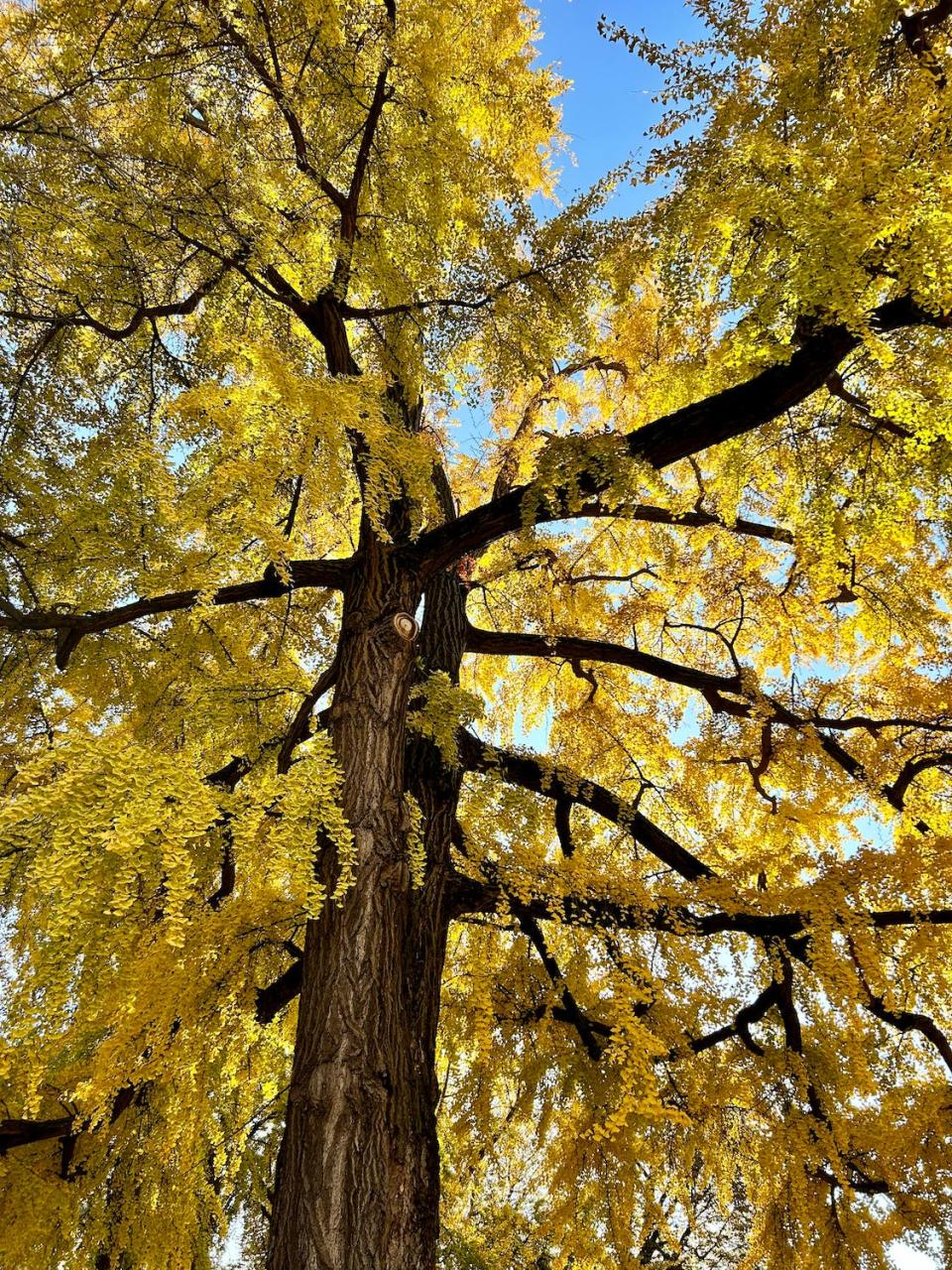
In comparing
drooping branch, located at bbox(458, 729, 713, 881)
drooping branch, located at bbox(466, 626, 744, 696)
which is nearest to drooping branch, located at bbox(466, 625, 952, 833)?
drooping branch, located at bbox(466, 626, 744, 696)

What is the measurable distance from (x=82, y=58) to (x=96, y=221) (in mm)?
617

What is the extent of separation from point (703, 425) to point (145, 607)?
2.53 metres

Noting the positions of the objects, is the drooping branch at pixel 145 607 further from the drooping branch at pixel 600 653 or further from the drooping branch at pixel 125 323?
the drooping branch at pixel 600 653

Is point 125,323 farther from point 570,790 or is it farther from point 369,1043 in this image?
point 369,1043

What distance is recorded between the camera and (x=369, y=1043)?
216cm

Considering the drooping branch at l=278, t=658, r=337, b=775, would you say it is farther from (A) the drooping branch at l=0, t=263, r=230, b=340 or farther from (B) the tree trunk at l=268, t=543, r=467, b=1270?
(A) the drooping branch at l=0, t=263, r=230, b=340

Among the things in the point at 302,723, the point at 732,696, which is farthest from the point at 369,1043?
the point at 732,696

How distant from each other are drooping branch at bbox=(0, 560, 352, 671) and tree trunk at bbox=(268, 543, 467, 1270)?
1.90ft

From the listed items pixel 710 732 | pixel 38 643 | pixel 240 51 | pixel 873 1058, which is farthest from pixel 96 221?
pixel 873 1058

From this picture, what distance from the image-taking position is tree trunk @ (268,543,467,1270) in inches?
73.9

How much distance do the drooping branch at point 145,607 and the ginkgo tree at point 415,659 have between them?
29 mm

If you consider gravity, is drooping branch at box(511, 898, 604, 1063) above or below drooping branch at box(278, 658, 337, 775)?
below

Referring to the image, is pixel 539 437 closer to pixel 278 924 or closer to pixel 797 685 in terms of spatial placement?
pixel 797 685

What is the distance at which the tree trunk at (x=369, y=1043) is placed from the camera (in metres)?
1.88
